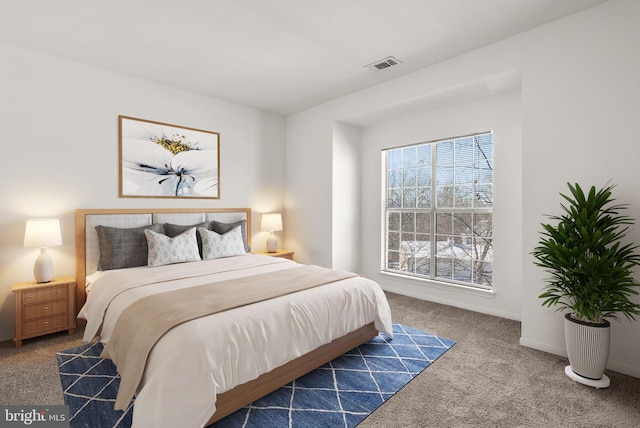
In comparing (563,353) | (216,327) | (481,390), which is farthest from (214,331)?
(563,353)

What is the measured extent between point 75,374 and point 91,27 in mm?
2832

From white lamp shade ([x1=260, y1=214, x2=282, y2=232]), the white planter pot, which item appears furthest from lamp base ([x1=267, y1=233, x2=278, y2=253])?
Answer: the white planter pot

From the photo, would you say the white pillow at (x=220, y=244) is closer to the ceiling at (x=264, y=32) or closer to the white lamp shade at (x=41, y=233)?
the white lamp shade at (x=41, y=233)

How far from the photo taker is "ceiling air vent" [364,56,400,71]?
3.31 meters

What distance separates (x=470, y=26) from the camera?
2732mm

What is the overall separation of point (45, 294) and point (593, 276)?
450 centimetres

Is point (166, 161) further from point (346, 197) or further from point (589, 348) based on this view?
point (589, 348)

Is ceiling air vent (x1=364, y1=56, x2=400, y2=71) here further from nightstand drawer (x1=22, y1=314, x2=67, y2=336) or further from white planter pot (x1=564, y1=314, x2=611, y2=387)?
nightstand drawer (x1=22, y1=314, x2=67, y2=336)

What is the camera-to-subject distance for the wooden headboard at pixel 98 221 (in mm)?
3275

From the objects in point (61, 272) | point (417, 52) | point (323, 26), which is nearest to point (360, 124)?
point (417, 52)

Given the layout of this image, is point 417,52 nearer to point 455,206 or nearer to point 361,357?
point 455,206

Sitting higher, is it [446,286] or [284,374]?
[446,286]

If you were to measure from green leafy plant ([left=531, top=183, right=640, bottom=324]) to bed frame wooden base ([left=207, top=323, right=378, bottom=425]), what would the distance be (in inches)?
62.0

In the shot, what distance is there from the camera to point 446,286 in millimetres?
4086
